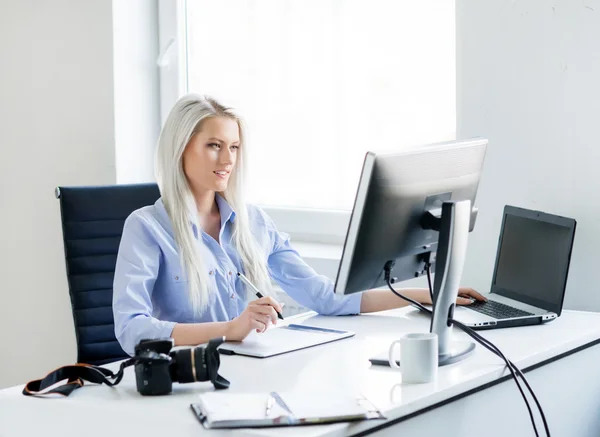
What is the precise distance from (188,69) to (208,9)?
0.78 ft

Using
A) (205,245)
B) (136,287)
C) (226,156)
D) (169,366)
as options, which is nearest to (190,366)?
(169,366)

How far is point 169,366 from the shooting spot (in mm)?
1563

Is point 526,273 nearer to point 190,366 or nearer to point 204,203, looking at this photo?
point 204,203

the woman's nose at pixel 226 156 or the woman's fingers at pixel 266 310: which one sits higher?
the woman's nose at pixel 226 156

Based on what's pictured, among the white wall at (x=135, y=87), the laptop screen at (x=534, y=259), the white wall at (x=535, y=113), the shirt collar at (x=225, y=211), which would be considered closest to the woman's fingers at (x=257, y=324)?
the shirt collar at (x=225, y=211)

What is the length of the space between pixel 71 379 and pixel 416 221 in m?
0.72

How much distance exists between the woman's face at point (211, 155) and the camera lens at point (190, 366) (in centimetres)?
71

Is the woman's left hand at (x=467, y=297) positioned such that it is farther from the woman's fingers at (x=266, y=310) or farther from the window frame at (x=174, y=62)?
the window frame at (x=174, y=62)

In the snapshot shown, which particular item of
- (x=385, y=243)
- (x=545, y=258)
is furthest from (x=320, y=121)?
(x=385, y=243)

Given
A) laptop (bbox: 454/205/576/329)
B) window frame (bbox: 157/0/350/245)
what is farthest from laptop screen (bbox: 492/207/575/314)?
window frame (bbox: 157/0/350/245)

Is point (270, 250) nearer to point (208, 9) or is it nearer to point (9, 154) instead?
point (208, 9)

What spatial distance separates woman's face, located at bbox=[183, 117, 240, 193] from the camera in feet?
7.25

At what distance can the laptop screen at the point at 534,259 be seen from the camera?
2.09m

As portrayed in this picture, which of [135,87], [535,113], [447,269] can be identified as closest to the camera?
[447,269]
